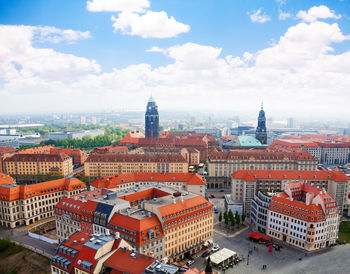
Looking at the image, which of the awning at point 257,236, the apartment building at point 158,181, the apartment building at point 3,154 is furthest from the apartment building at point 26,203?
the apartment building at point 3,154

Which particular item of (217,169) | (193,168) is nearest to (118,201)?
(217,169)

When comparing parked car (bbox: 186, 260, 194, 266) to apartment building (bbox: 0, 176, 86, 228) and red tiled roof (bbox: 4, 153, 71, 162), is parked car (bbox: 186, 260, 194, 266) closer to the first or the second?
apartment building (bbox: 0, 176, 86, 228)

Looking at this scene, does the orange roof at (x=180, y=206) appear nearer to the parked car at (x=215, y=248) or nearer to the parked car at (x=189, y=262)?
the parked car at (x=215, y=248)

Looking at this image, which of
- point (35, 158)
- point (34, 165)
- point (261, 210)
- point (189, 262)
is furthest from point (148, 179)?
point (34, 165)

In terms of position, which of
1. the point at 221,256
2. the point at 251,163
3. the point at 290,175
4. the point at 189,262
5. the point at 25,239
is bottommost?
the point at 25,239

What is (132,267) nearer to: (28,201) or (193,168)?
(28,201)

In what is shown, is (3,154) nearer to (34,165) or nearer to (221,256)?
(34,165)
